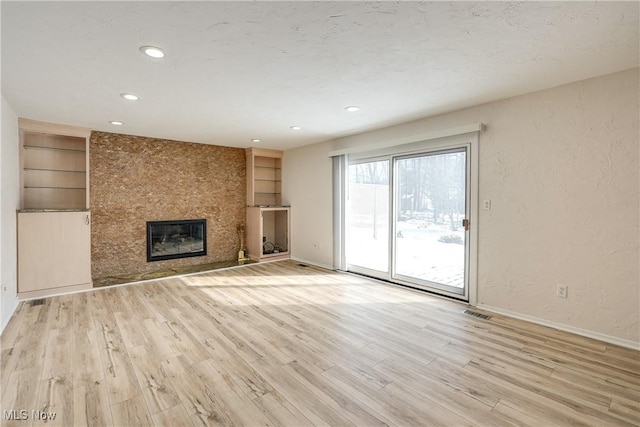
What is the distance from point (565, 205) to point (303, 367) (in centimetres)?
290

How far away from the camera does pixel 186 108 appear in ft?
11.7

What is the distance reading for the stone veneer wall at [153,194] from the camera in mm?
4930

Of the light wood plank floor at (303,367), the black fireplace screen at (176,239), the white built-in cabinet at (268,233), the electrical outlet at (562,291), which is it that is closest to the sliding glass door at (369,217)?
the light wood plank floor at (303,367)

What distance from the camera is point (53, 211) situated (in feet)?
13.2

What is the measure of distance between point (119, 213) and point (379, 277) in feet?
Result: 14.8

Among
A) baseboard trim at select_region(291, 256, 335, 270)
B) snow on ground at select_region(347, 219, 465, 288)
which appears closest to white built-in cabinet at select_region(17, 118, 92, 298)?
baseboard trim at select_region(291, 256, 335, 270)

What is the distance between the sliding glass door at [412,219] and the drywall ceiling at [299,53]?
2.83 ft

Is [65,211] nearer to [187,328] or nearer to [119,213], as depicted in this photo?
[119,213]

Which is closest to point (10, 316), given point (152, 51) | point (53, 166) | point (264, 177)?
point (53, 166)

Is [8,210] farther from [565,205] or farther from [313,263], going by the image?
[565,205]

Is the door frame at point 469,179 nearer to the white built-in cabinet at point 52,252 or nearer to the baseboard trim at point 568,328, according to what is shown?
the baseboard trim at point 568,328

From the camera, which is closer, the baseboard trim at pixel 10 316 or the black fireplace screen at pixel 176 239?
the baseboard trim at pixel 10 316

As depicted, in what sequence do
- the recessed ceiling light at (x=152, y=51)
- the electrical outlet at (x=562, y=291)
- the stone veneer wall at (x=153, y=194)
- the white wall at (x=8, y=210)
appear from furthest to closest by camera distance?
the stone veneer wall at (x=153, y=194)
the white wall at (x=8, y=210)
the electrical outlet at (x=562, y=291)
the recessed ceiling light at (x=152, y=51)

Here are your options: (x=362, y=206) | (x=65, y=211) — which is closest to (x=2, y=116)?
(x=65, y=211)
